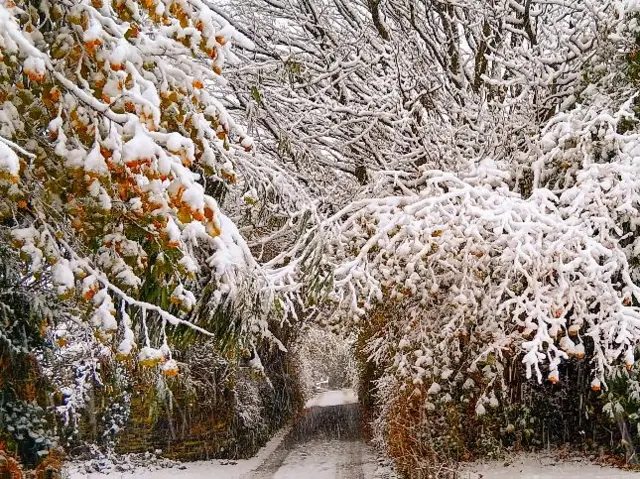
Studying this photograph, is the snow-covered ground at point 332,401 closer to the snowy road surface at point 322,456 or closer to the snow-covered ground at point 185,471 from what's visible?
the snowy road surface at point 322,456

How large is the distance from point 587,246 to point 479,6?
4383mm

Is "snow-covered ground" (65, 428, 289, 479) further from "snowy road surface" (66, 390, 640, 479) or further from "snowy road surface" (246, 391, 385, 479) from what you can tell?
"snowy road surface" (246, 391, 385, 479)

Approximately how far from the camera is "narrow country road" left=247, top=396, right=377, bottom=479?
1144 centimetres

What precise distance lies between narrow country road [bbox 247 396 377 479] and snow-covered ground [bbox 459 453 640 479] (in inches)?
123

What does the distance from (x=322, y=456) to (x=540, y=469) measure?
7.10 meters

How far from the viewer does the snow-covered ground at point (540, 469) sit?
6.90 meters

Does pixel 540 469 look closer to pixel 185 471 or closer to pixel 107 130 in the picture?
pixel 107 130

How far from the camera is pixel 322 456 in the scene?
13797mm

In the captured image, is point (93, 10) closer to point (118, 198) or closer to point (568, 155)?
point (118, 198)

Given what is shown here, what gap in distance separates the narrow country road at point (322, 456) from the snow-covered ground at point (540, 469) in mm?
3121

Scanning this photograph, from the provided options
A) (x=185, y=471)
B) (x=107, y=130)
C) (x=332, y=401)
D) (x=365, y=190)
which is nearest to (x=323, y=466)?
(x=185, y=471)

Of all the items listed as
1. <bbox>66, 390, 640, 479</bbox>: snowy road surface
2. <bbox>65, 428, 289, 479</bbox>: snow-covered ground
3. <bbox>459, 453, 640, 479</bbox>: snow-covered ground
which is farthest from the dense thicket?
<bbox>65, 428, 289, 479</bbox>: snow-covered ground

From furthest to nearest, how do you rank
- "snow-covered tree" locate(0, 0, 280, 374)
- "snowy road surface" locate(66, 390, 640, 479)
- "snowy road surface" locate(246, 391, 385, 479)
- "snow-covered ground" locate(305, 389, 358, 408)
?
"snow-covered ground" locate(305, 389, 358, 408), "snowy road surface" locate(246, 391, 385, 479), "snowy road surface" locate(66, 390, 640, 479), "snow-covered tree" locate(0, 0, 280, 374)

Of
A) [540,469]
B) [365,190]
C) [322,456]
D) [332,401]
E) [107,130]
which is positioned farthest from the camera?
[332,401]
